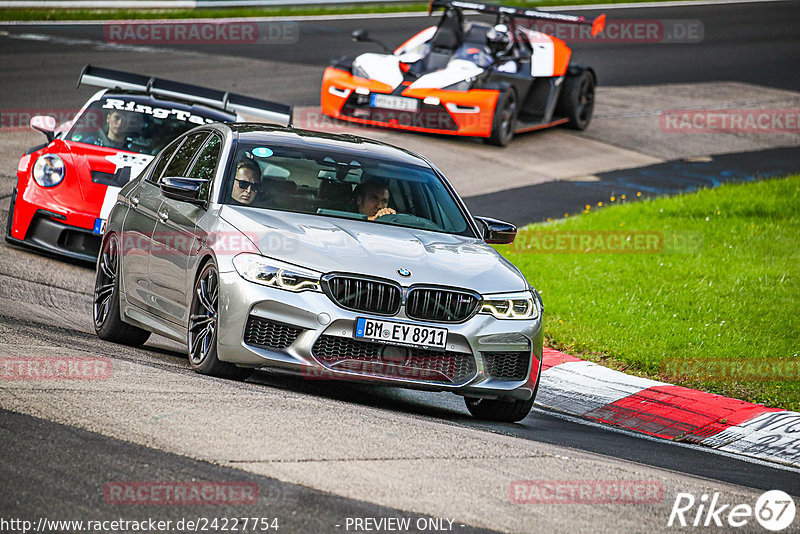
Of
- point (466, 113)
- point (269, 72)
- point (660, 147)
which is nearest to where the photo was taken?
point (466, 113)

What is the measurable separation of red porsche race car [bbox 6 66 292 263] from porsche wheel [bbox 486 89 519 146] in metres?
6.81

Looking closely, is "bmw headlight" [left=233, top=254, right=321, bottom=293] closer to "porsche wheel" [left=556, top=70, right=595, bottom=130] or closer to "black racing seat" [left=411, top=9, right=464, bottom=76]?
"black racing seat" [left=411, top=9, right=464, bottom=76]

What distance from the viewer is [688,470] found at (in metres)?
6.88

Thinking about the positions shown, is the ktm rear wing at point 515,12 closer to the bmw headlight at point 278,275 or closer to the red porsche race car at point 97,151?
the red porsche race car at point 97,151

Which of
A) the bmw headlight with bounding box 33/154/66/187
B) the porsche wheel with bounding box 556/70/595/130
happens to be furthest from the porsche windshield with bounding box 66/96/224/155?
the porsche wheel with bounding box 556/70/595/130

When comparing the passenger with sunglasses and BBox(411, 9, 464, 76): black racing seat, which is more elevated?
BBox(411, 9, 464, 76): black racing seat

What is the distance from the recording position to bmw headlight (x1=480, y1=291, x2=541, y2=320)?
7.12 metres

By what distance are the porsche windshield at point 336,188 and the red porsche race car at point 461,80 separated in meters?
10.4

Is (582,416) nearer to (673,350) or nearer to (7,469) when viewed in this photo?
(673,350)


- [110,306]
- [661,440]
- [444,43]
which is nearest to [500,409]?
[661,440]

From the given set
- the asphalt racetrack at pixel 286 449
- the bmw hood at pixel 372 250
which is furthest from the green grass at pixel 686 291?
the bmw hood at pixel 372 250

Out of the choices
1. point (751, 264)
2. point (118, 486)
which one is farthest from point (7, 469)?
point (751, 264)

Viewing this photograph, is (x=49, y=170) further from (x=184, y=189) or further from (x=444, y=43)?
(x=444, y=43)

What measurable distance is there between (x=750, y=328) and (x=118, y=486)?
6.90 metres
